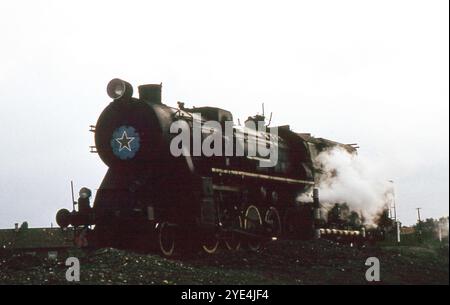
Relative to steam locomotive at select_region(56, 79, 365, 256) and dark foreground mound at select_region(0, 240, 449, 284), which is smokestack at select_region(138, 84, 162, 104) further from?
dark foreground mound at select_region(0, 240, 449, 284)

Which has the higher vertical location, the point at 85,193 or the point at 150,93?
the point at 150,93

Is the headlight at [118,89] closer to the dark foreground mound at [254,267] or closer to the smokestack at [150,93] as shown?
the smokestack at [150,93]

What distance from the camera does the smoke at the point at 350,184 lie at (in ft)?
69.9

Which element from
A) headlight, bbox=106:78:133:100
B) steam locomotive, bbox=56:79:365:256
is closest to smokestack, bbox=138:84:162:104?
steam locomotive, bbox=56:79:365:256

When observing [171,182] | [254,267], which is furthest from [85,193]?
[254,267]

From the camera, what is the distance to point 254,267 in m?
13.4

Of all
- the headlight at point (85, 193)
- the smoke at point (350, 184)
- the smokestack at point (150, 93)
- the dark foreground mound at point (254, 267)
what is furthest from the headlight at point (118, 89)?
the smoke at point (350, 184)

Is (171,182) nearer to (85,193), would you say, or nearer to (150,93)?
(85,193)

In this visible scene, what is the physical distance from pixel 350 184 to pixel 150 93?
852cm

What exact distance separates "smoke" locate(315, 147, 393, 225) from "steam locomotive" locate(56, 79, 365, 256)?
12.6 ft

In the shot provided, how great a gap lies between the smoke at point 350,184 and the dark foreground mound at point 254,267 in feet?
17.8

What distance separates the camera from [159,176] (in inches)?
600

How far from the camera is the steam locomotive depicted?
1466 centimetres
